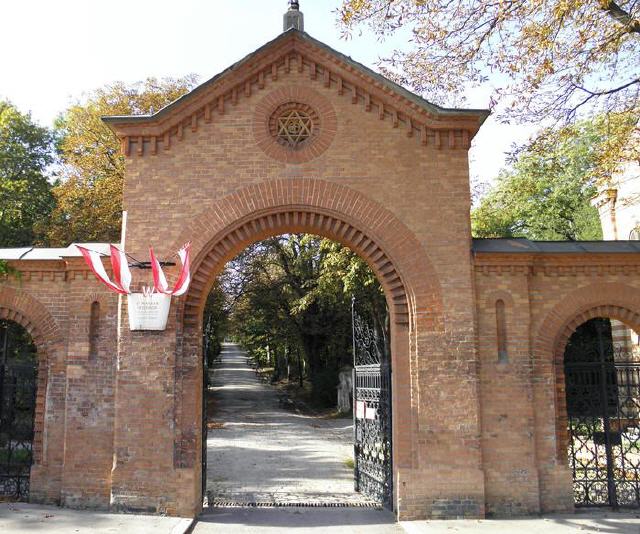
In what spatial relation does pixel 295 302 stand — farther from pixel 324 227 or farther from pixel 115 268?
pixel 115 268

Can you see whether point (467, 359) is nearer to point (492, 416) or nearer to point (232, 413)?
point (492, 416)

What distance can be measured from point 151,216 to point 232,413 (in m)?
20.4

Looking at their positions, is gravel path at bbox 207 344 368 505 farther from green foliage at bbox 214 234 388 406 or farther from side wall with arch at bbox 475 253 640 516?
green foliage at bbox 214 234 388 406

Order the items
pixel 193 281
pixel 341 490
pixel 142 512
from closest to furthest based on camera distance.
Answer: pixel 142 512 → pixel 193 281 → pixel 341 490

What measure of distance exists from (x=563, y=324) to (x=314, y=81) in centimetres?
567

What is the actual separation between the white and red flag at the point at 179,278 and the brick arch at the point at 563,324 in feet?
18.3

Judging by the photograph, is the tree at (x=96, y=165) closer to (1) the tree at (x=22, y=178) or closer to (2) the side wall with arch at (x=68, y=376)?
(1) the tree at (x=22, y=178)

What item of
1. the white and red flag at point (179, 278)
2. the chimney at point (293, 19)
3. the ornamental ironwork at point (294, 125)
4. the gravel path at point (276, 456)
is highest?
the chimney at point (293, 19)

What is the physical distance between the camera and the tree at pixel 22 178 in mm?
23875

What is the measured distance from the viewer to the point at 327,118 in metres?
10.2

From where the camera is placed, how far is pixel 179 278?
9.39 m

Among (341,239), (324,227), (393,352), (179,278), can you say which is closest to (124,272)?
(179,278)

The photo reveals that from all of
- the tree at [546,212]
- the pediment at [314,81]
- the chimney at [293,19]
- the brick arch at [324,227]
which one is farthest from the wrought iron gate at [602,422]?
the tree at [546,212]

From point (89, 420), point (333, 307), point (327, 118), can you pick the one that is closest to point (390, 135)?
point (327, 118)
